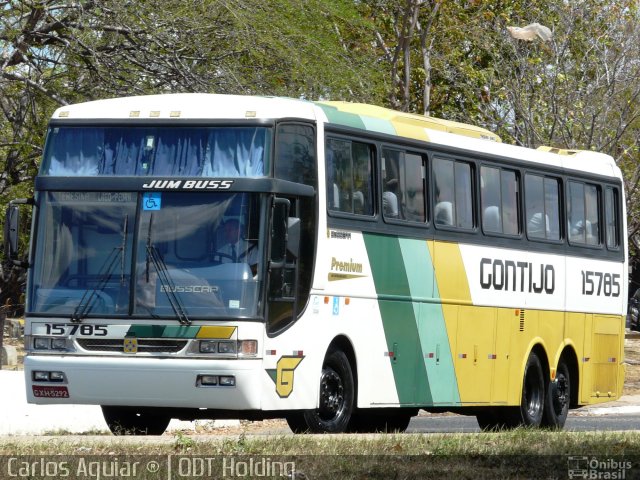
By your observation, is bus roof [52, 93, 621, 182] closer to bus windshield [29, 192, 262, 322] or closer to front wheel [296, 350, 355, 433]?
bus windshield [29, 192, 262, 322]

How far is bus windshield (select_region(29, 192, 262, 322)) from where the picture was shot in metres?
12.7

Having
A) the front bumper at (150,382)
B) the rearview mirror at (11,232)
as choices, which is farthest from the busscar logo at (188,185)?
the front bumper at (150,382)

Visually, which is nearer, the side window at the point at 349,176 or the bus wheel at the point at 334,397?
the bus wheel at the point at 334,397

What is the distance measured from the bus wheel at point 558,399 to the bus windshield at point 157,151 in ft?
21.3

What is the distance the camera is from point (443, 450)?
10203mm

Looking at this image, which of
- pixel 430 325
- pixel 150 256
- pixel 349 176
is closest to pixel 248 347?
pixel 150 256

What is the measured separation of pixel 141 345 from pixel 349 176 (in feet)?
9.42

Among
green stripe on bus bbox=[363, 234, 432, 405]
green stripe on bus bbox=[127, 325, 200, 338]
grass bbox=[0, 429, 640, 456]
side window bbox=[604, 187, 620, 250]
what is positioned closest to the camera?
grass bbox=[0, 429, 640, 456]

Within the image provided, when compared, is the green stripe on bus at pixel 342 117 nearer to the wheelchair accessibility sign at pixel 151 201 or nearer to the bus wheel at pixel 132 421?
the wheelchair accessibility sign at pixel 151 201

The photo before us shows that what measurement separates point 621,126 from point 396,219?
15004mm

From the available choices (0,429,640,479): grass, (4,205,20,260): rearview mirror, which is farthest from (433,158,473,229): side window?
(4,205,20,260): rearview mirror

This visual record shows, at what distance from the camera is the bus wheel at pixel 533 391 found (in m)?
17.6

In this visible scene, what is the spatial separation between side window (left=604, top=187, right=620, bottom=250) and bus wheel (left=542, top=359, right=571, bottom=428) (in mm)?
2075

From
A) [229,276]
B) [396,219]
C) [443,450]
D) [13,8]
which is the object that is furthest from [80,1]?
[443,450]
